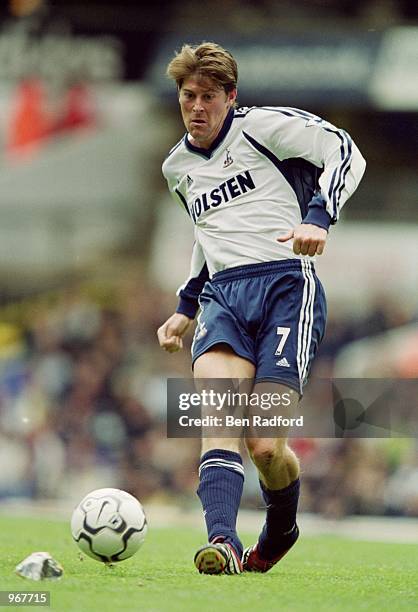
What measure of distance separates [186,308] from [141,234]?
12805 millimetres

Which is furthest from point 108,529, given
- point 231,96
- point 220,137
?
point 231,96

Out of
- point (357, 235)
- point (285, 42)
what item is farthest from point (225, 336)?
point (357, 235)

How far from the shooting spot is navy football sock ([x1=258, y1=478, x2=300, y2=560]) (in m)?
4.93

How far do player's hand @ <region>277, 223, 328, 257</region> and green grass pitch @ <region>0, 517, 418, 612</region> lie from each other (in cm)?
129

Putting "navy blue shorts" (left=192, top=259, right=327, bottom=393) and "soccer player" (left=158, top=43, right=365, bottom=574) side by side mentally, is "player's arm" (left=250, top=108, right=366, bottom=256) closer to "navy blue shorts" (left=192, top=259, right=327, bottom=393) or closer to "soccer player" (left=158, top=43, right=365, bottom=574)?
"soccer player" (left=158, top=43, right=365, bottom=574)

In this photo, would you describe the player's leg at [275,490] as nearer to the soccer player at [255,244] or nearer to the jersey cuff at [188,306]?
the soccer player at [255,244]

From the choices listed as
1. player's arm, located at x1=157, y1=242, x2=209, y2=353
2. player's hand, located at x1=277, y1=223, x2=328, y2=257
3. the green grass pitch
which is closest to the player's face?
player's arm, located at x1=157, y1=242, x2=209, y2=353

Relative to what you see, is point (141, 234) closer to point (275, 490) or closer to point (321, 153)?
point (321, 153)

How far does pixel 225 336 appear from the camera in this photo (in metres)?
4.80

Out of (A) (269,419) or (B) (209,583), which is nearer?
(B) (209,583)

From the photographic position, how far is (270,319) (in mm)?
4848

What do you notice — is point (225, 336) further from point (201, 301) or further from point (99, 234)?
point (99, 234)

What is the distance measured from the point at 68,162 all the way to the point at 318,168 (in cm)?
1341

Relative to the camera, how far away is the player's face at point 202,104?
16.1ft
